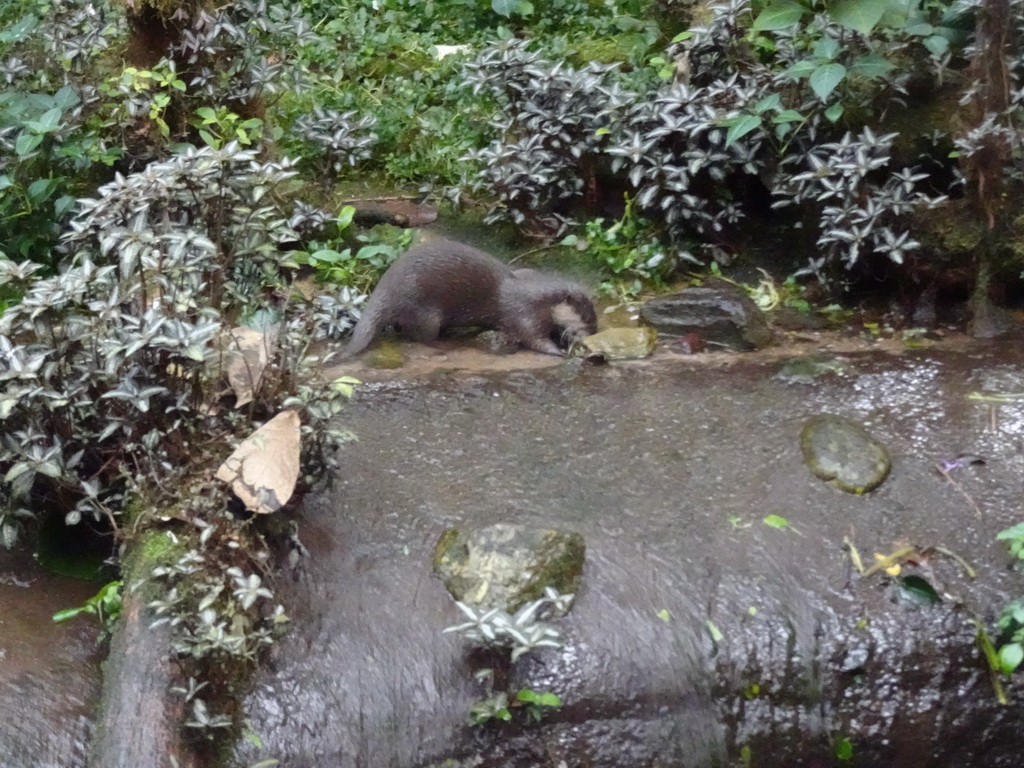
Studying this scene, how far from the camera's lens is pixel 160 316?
2.67m

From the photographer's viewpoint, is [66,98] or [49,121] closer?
[49,121]

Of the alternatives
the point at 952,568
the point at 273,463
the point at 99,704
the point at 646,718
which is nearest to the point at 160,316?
the point at 273,463

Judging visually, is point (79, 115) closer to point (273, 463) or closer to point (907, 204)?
point (273, 463)

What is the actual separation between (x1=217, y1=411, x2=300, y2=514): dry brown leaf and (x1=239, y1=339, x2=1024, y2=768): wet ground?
0.30 m

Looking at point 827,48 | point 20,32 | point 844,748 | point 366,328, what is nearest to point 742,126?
point 827,48

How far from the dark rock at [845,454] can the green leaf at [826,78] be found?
54.5 inches

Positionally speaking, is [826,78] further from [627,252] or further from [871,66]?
[627,252]

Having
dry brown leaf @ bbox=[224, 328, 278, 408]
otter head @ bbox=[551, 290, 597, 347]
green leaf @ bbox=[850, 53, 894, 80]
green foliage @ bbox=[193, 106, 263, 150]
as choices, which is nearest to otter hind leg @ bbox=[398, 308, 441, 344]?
otter head @ bbox=[551, 290, 597, 347]

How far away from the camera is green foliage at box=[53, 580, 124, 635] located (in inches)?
106

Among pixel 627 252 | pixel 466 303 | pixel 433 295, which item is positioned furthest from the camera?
pixel 627 252

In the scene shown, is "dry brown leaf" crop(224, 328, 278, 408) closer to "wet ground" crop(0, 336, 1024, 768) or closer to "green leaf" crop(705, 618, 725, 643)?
"wet ground" crop(0, 336, 1024, 768)

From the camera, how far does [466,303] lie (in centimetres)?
441

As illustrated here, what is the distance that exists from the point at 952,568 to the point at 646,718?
1088mm

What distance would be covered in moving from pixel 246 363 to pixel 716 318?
216 cm
